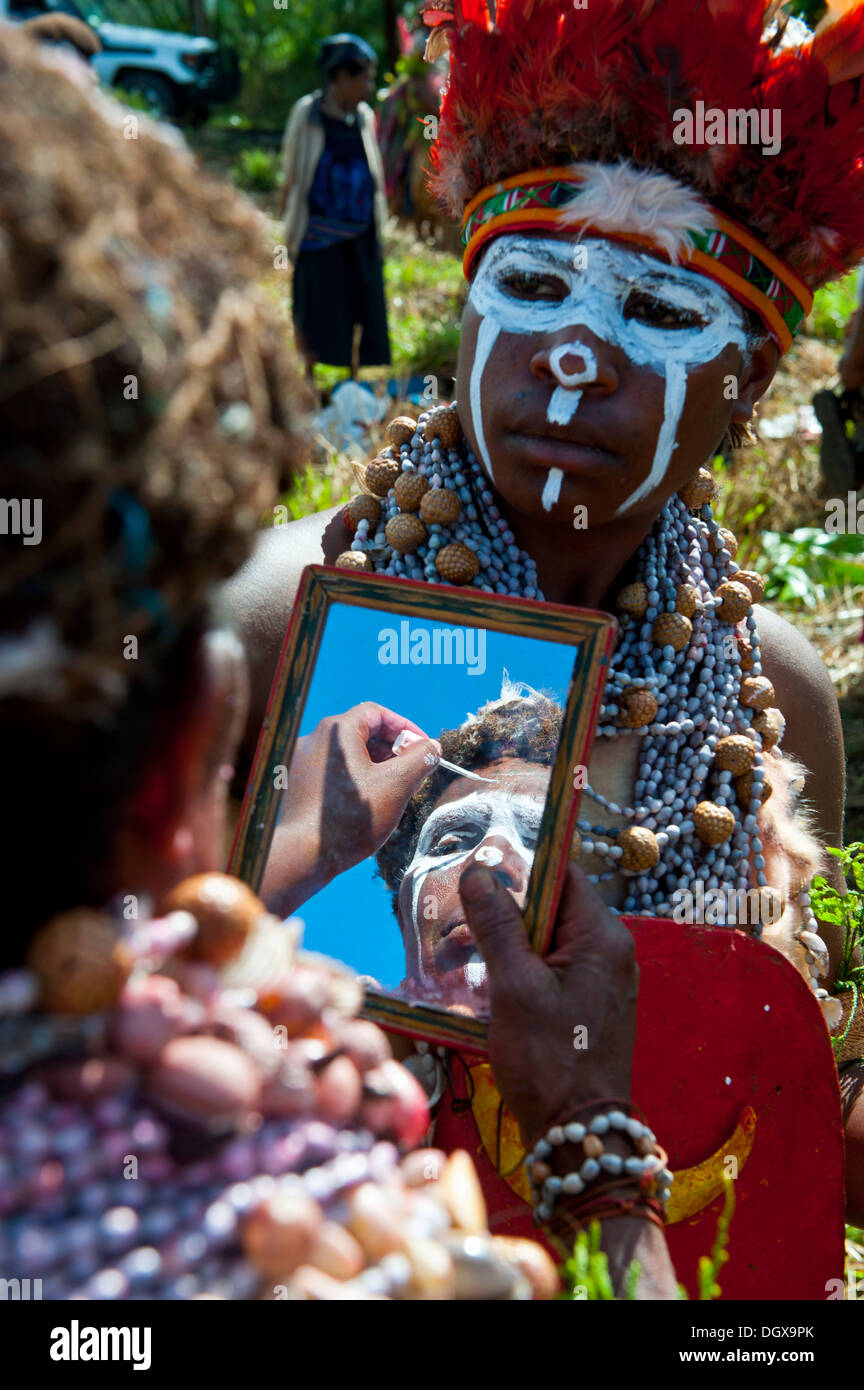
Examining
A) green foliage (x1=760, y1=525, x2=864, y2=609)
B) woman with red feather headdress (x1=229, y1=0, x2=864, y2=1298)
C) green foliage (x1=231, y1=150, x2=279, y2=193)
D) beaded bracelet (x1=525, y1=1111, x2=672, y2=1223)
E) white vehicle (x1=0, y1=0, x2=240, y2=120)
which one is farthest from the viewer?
white vehicle (x1=0, y1=0, x2=240, y2=120)

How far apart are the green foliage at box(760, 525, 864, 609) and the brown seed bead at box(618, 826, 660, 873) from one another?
13.8 ft

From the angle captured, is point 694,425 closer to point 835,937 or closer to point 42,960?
point 835,937

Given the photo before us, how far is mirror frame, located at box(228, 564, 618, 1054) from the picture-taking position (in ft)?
5.28

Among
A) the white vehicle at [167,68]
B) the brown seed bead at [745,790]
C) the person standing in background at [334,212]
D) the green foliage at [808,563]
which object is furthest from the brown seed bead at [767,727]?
the white vehicle at [167,68]

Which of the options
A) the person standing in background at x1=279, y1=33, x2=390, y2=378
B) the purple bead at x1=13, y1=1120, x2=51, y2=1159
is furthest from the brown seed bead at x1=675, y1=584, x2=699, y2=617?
the person standing in background at x1=279, y1=33, x2=390, y2=378

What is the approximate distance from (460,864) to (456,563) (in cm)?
64

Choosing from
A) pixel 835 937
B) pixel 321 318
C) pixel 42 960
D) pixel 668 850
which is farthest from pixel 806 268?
pixel 321 318

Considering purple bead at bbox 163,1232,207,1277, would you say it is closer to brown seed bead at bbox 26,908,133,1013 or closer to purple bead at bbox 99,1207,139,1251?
purple bead at bbox 99,1207,139,1251

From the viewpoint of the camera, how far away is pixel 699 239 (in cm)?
209

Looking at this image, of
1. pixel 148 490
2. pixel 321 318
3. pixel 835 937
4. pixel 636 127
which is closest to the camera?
pixel 148 490

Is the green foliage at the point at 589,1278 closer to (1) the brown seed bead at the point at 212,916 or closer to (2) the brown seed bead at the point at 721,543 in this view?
(1) the brown seed bead at the point at 212,916

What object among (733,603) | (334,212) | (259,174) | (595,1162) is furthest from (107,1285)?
(259,174)

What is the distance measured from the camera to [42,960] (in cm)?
87

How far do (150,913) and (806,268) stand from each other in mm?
1871
